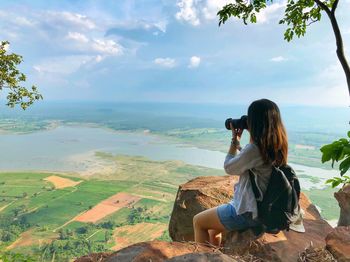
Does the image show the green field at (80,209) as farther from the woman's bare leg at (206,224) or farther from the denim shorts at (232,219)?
the denim shorts at (232,219)

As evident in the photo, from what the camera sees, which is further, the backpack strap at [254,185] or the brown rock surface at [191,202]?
the brown rock surface at [191,202]

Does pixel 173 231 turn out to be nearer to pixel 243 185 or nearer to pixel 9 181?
pixel 243 185

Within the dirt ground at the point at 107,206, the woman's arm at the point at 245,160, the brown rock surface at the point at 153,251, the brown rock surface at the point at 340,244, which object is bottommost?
the dirt ground at the point at 107,206

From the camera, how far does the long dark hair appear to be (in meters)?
2.72

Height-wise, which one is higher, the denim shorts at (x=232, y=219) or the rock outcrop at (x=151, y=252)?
the denim shorts at (x=232, y=219)

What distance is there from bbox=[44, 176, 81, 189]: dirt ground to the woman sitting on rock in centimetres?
5540

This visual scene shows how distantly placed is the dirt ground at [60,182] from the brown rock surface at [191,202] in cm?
5333

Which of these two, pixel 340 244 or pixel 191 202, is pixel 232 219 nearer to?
pixel 340 244

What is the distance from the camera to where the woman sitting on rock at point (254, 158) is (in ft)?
8.96

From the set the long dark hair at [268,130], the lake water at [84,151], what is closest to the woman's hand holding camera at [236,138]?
the long dark hair at [268,130]

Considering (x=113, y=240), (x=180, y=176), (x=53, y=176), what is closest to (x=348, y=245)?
(x=113, y=240)

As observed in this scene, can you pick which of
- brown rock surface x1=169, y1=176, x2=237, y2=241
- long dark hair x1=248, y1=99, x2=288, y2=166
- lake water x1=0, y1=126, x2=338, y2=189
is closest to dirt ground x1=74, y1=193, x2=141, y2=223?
lake water x1=0, y1=126, x2=338, y2=189

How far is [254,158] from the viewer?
2793 mm

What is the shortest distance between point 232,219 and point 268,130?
99 centimetres
